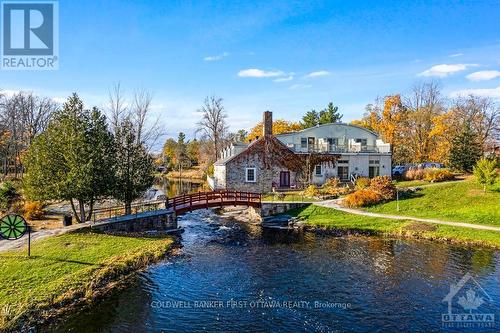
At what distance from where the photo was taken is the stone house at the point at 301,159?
4316 centimetres

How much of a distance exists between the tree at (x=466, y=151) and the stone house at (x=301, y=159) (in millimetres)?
7627

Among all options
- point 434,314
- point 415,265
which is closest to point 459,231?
point 415,265

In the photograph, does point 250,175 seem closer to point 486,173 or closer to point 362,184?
point 362,184

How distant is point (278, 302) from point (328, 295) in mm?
2374

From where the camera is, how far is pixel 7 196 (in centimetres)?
3067

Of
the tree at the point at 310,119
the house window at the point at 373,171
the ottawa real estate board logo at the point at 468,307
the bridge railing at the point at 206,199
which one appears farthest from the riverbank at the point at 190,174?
the ottawa real estate board logo at the point at 468,307

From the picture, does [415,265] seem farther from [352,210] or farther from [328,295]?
[352,210]

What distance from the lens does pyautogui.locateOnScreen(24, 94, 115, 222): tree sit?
24.2 meters

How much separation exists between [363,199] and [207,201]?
14.6 meters

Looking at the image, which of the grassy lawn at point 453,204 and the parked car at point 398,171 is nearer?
the grassy lawn at point 453,204

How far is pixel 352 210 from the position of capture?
33250 millimetres

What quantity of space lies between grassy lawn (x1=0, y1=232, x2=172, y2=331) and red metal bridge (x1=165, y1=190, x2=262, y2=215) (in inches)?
265

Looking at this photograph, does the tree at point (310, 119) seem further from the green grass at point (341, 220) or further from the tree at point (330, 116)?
the green grass at point (341, 220)

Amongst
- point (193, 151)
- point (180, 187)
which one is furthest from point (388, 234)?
point (193, 151)
